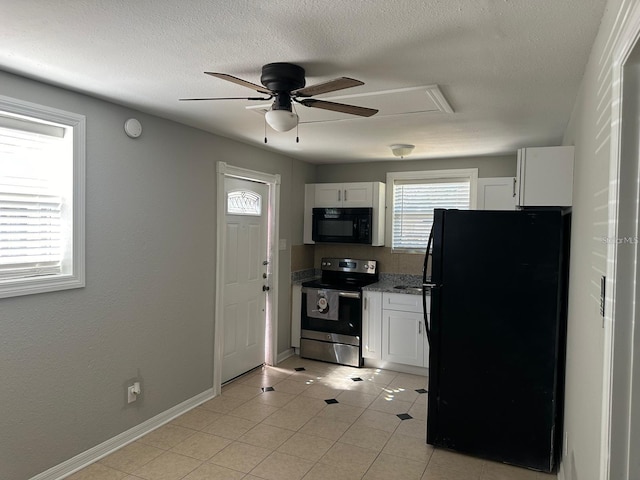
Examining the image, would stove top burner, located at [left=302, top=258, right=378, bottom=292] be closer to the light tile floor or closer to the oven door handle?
the oven door handle

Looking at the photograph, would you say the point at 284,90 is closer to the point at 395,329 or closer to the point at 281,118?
the point at 281,118

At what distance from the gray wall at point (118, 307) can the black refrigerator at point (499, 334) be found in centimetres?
198

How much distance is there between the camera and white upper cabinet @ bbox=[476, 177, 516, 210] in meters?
4.30

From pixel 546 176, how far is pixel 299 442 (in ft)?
8.19

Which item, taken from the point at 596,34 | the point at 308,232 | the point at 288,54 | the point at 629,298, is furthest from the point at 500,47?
the point at 308,232

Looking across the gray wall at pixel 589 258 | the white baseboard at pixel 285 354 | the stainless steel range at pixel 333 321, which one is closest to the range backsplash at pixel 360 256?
the stainless steel range at pixel 333 321

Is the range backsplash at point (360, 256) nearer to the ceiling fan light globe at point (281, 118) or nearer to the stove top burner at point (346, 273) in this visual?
the stove top burner at point (346, 273)

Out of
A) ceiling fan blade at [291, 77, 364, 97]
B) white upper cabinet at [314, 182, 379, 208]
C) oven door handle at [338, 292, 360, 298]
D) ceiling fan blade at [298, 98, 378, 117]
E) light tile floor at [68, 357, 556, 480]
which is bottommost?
light tile floor at [68, 357, 556, 480]

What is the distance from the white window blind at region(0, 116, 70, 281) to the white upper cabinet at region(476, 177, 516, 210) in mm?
3672

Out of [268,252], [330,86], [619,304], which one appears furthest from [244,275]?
[619,304]

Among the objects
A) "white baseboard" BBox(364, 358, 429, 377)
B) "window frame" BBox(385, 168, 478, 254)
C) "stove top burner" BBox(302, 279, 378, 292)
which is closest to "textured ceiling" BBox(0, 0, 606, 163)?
"window frame" BBox(385, 168, 478, 254)

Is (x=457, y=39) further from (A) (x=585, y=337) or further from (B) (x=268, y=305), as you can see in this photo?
(B) (x=268, y=305)

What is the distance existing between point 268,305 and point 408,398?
1.82m

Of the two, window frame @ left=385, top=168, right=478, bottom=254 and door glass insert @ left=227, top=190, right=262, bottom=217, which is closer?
door glass insert @ left=227, top=190, right=262, bottom=217
